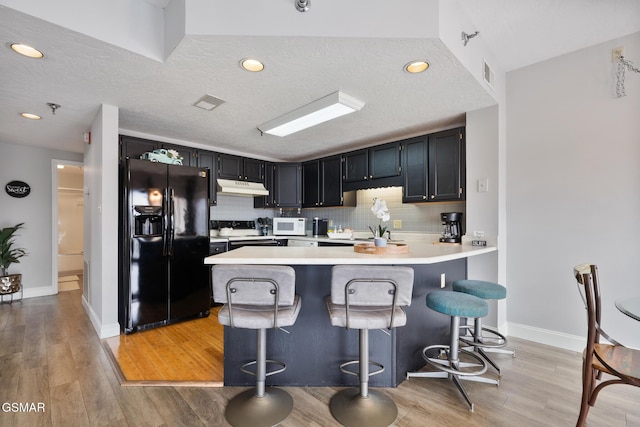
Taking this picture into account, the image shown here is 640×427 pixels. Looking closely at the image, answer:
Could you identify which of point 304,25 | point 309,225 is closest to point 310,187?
point 309,225

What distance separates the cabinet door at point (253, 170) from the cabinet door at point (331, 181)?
1055 mm

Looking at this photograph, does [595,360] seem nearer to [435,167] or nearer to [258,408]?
[258,408]

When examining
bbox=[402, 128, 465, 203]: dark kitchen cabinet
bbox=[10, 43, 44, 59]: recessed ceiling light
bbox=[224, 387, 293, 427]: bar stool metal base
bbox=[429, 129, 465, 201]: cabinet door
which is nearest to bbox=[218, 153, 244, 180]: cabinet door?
bbox=[10, 43, 44, 59]: recessed ceiling light

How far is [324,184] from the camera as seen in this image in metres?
4.88

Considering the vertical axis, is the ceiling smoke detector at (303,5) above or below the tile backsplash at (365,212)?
above

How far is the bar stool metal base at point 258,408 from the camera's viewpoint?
1.69 m

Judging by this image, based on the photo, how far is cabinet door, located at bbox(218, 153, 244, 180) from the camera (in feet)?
14.8

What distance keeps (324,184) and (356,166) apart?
0.72 meters

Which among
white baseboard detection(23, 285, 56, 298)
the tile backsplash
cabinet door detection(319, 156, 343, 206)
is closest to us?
the tile backsplash

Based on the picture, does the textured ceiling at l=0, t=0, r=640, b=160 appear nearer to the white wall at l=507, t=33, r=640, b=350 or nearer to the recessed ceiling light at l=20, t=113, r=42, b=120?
the recessed ceiling light at l=20, t=113, r=42, b=120

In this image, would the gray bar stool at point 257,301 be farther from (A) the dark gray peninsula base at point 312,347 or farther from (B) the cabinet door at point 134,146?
(B) the cabinet door at point 134,146

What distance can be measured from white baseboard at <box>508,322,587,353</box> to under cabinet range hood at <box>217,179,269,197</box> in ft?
12.5

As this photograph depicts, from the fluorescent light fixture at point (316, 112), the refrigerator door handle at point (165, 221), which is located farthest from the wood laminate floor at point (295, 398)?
the fluorescent light fixture at point (316, 112)

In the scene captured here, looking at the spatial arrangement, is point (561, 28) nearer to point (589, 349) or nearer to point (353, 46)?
point (353, 46)
